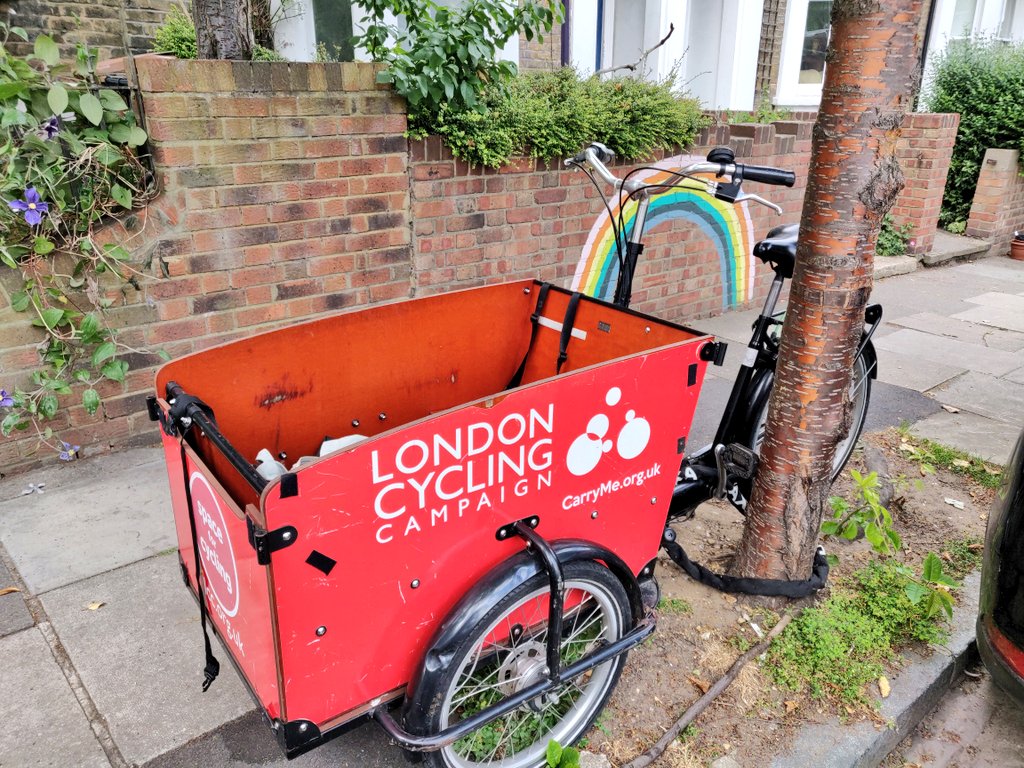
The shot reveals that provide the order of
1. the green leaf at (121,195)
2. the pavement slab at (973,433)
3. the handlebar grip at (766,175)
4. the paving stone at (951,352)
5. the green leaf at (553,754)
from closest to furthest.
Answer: the green leaf at (553,754), the handlebar grip at (766,175), the green leaf at (121,195), the pavement slab at (973,433), the paving stone at (951,352)

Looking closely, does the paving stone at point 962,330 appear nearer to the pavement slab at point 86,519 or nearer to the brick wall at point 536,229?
the brick wall at point 536,229

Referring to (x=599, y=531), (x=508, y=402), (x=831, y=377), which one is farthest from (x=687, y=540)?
(x=508, y=402)

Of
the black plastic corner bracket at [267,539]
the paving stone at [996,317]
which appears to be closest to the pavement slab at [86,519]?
the black plastic corner bracket at [267,539]

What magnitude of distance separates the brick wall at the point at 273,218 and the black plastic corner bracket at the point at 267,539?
2453 millimetres

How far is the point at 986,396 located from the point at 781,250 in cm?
271

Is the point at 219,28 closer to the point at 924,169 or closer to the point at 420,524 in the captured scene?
the point at 420,524

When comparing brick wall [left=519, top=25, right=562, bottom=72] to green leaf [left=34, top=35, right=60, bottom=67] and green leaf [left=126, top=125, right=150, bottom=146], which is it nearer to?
green leaf [left=126, top=125, right=150, bottom=146]

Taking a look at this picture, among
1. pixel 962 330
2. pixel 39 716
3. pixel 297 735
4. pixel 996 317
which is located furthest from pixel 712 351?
pixel 996 317

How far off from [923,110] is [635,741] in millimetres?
10212

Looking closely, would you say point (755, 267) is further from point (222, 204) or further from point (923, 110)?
point (923, 110)

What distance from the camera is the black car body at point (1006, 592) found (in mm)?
2025

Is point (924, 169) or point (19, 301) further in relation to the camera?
point (924, 169)

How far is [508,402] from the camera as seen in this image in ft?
5.52

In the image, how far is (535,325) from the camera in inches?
108
